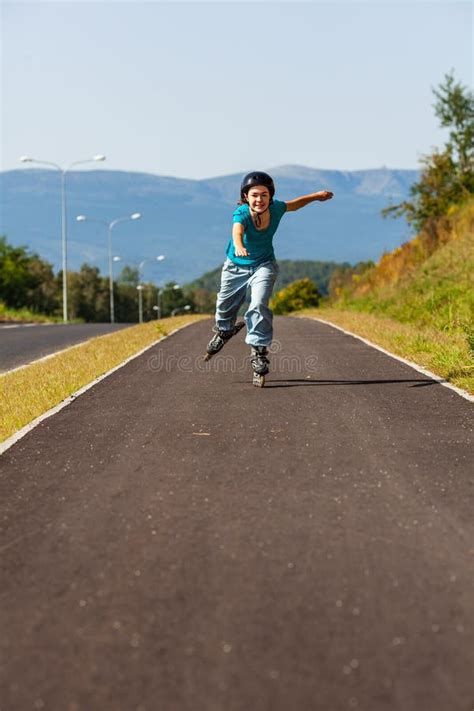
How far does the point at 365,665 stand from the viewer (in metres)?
3.48

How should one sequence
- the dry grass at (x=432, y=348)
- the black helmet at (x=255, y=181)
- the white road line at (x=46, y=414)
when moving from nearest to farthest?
the white road line at (x=46, y=414) < the black helmet at (x=255, y=181) < the dry grass at (x=432, y=348)

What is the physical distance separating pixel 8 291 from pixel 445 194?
43.2m

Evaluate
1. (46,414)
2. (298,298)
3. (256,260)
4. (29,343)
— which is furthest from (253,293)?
(298,298)


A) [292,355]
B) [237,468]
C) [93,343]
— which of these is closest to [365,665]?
[237,468]

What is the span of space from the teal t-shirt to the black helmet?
17 centimetres

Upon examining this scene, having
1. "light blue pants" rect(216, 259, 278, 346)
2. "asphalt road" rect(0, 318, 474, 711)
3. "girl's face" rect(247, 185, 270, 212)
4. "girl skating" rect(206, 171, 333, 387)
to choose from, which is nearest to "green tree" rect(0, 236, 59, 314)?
"light blue pants" rect(216, 259, 278, 346)

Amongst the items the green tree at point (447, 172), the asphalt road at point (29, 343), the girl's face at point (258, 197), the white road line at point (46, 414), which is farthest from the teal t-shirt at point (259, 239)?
the green tree at point (447, 172)

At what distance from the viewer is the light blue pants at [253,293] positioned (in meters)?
11.4

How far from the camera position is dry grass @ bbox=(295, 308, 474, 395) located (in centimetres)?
1191

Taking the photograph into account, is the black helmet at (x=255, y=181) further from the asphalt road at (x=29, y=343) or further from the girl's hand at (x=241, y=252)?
the asphalt road at (x=29, y=343)

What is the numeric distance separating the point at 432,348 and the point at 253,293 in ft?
14.2

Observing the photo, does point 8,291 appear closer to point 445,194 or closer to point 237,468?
point 445,194

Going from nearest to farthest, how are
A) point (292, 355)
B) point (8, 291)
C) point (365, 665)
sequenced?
point (365, 665)
point (292, 355)
point (8, 291)

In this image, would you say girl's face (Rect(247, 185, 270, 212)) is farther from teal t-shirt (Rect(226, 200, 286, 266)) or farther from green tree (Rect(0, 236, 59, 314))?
green tree (Rect(0, 236, 59, 314))
